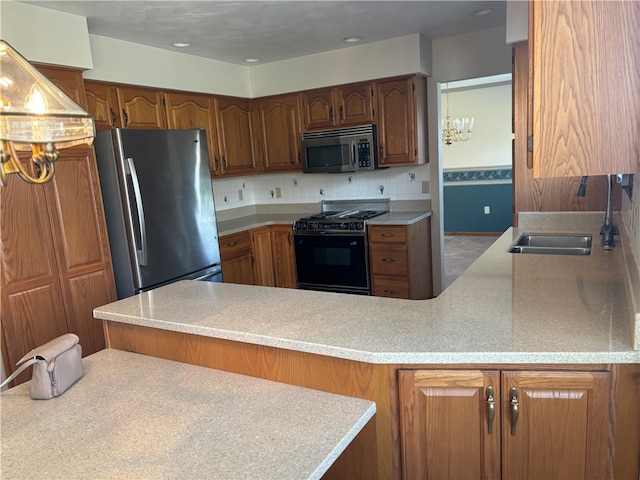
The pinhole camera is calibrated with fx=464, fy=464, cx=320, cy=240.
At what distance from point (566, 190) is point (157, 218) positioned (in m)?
2.68

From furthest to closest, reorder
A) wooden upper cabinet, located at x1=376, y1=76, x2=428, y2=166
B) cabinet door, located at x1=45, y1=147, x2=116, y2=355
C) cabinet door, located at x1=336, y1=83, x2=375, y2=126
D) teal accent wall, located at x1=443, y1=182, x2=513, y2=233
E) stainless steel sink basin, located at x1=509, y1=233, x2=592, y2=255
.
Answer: teal accent wall, located at x1=443, y1=182, x2=513, y2=233 → cabinet door, located at x1=336, y1=83, x2=375, y2=126 → wooden upper cabinet, located at x1=376, y1=76, x2=428, y2=166 → cabinet door, located at x1=45, y1=147, x2=116, y2=355 → stainless steel sink basin, located at x1=509, y1=233, x2=592, y2=255

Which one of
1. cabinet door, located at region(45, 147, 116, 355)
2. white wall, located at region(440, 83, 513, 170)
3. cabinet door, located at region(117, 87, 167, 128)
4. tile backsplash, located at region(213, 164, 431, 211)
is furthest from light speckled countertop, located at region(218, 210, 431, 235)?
white wall, located at region(440, 83, 513, 170)

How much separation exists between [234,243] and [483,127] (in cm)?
527

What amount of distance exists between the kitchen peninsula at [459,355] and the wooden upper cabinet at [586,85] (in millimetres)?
414

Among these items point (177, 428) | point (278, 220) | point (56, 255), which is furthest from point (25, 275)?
point (278, 220)

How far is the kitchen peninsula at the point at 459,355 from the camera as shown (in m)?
1.20

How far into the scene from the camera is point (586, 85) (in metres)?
1.08

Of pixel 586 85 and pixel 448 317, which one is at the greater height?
pixel 586 85

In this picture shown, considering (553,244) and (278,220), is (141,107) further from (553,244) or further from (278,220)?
(553,244)

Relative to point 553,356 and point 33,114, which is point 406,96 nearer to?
point 553,356

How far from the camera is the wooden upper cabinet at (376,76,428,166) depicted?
3.89 metres

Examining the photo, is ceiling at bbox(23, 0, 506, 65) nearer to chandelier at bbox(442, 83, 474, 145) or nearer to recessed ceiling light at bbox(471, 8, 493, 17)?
recessed ceiling light at bbox(471, 8, 493, 17)

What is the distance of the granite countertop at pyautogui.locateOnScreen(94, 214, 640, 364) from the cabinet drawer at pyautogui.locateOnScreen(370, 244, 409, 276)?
5.61 feet

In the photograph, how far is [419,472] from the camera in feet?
4.39
